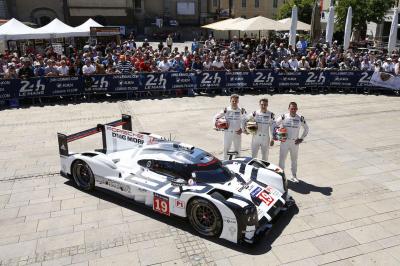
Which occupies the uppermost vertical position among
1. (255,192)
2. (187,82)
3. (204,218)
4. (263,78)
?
(263,78)

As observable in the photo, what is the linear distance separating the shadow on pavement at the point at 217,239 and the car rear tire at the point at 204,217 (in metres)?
0.17

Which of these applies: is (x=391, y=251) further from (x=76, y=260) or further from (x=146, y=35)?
(x=146, y=35)

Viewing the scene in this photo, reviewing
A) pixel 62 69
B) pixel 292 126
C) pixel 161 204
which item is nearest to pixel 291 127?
pixel 292 126

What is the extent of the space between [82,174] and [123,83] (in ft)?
29.8

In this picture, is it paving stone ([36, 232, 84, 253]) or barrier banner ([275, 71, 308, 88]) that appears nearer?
paving stone ([36, 232, 84, 253])

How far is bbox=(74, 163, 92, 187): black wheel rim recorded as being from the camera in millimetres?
8922

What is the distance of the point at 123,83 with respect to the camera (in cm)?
1758

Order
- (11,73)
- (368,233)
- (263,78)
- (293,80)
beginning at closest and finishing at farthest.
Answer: (368,233), (11,73), (263,78), (293,80)

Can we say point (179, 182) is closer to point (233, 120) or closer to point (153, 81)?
point (233, 120)

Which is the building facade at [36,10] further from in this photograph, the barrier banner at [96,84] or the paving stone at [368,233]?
the paving stone at [368,233]

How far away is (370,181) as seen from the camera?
9586 millimetres

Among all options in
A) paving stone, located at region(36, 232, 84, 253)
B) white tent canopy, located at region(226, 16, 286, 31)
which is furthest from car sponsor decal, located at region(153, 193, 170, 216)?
white tent canopy, located at region(226, 16, 286, 31)

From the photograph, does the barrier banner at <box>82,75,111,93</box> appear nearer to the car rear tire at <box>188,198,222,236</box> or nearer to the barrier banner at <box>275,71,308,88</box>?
the barrier banner at <box>275,71,308,88</box>

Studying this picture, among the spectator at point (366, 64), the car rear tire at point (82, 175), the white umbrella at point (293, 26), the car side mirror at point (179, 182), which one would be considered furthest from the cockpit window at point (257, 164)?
the white umbrella at point (293, 26)
